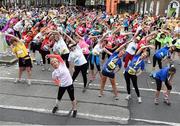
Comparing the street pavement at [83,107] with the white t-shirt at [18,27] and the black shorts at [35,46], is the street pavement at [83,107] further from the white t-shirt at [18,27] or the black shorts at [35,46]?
the white t-shirt at [18,27]

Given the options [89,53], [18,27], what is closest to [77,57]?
[89,53]

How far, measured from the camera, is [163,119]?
29.2 feet

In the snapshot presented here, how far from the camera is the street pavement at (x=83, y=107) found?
8.48 m

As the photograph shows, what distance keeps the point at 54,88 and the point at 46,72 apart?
2.38 metres

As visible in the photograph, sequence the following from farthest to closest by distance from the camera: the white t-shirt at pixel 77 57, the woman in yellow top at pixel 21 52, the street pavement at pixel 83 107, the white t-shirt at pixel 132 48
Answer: the white t-shirt at pixel 132 48
the woman in yellow top at pixel 21 52
the white t-shirt at pixel 77 57
the street pavement at pixel 83 107

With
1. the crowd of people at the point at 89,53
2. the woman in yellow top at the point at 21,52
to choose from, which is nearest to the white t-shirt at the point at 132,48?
the crowd of people at the point at 89,53

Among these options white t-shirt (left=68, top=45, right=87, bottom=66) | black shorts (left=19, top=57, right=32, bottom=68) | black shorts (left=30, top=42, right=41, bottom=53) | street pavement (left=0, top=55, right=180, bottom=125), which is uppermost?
white t-shirt (left=68, top=45, right=87, bottom=66)

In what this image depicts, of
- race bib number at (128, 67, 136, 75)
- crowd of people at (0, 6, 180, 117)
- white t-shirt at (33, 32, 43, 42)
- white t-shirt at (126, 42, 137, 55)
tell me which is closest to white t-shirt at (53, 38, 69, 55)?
crowd of people at (0, 6, 180, 117)

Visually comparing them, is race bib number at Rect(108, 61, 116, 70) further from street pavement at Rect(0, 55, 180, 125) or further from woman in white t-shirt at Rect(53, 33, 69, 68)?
woman in white t-shirt at Rect(53, 33, 69, 68)

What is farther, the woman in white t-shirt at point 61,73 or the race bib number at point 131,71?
the race bib number at point 131,71

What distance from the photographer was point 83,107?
937 cm

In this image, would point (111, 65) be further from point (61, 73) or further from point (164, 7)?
point (164, 7)

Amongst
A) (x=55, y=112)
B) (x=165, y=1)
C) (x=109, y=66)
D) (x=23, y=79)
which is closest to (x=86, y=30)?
(x=23, y=79)

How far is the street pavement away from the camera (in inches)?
334
